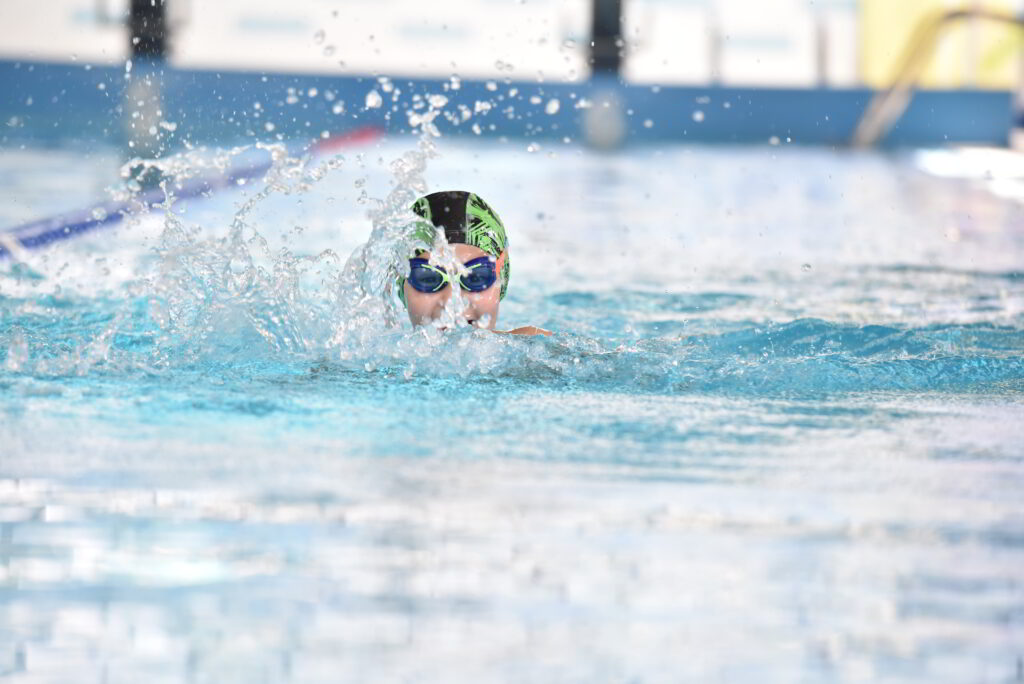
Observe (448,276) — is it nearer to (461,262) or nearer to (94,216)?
(461,262)

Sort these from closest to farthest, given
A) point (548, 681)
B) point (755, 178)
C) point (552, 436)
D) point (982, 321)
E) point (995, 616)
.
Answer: point (548, 681) < point (995, 616) < point (552, 436) < point (982, 321) < point (755, 178)

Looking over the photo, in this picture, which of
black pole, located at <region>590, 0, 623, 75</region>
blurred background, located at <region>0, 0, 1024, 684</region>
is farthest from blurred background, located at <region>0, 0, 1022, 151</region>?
blurred background, located at <region>0, 0, 1024, 684</region>

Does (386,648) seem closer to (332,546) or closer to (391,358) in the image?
(332,546)

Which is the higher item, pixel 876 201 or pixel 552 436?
pixel 876 201

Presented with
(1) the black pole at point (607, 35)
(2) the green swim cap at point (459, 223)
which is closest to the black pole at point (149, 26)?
(1) the black pole at point (607, 35)

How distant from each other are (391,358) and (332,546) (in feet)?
3.50

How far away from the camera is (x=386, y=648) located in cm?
125

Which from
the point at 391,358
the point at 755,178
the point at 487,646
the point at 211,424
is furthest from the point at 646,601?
the point at 755,178

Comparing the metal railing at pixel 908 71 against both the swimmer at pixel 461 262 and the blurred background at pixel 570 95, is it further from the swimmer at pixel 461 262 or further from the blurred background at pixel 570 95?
the swimmer at pixel 461 262

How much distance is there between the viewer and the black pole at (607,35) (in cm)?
1185

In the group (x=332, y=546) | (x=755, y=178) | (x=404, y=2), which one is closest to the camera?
(x=332, y=546)

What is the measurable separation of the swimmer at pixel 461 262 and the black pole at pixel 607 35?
30.5 feet

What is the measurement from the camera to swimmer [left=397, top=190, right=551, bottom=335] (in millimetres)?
2596

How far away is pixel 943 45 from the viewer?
59.3 feet
